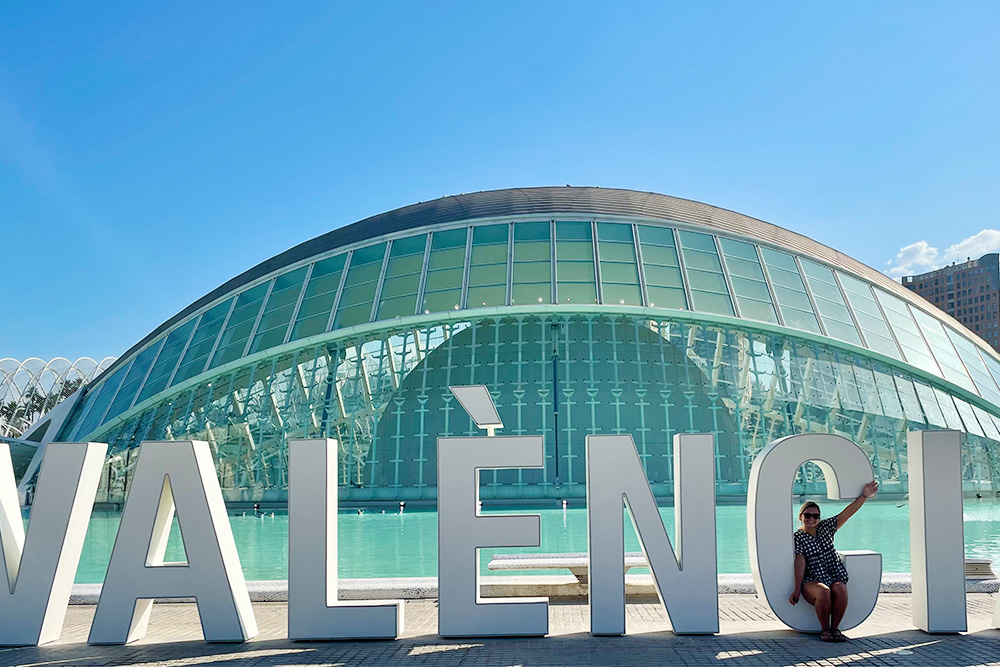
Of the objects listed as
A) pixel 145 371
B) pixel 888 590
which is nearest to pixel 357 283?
pixel 145 371

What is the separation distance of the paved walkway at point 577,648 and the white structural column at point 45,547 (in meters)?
0.24

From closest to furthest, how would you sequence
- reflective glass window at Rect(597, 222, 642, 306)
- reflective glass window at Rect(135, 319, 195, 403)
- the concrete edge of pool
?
the concrete edge of pool
reflective glass window at Rect(597, 222, 642, 306)
reflective glass window at Rect(135, 319, 195, 403)

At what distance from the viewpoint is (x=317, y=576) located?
301 inches

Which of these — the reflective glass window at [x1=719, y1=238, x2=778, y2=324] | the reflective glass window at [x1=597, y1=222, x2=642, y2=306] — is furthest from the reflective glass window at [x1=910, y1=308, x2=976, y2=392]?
the reflective glass window at [x1=597, y1=222, x2=642, y2=306]

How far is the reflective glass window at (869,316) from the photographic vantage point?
2427 centimetres

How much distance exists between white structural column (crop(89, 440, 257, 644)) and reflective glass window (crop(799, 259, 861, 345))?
65.1ft

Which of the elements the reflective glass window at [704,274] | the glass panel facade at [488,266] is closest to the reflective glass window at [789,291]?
the reflective glass window at [704,274]

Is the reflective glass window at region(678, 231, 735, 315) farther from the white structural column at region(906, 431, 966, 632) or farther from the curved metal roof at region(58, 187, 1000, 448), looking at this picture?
the white structural column at region(906, 431, 966, 632)

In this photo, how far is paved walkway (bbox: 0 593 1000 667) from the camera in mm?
6816

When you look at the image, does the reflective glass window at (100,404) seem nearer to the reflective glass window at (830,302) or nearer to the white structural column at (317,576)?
the reflective glass window at (830,302)

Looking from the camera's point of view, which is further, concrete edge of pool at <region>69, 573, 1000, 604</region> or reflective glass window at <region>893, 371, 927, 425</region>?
reflective glass window at <region>893, 371, 927, 425</region>

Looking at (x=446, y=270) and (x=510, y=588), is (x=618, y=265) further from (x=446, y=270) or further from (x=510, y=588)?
(x=510, y=588)

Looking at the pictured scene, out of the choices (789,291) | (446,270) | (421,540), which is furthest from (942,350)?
(421,540)

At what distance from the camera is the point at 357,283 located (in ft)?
81.8
